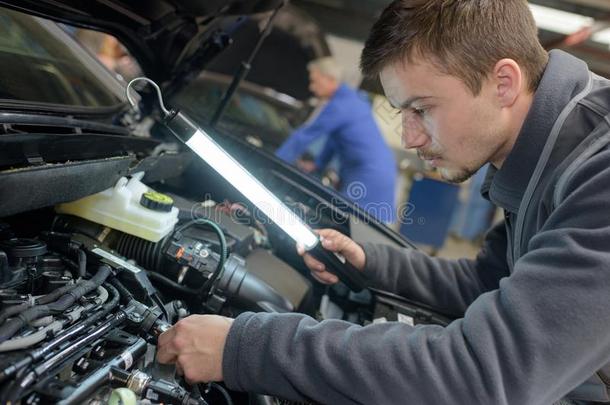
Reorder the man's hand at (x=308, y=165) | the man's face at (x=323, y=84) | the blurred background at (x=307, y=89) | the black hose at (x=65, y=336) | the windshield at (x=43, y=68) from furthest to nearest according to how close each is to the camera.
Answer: the man's hand at (x=308, y=165), the man's face at (x=323, y=84), the blurred background at (x=307, y=89), the windshield at (x=43, y=68), the black hose at (x=65, y=336)

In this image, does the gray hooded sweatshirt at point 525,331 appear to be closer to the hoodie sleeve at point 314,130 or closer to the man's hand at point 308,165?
the hoodie sleeve at point 314,130

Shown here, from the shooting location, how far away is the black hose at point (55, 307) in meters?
0.72

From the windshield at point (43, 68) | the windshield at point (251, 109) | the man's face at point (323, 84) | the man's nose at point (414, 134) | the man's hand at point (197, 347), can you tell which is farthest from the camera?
the man's face at point (323, 84)

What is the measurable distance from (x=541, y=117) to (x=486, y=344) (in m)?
0.52

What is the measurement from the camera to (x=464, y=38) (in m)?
0.97

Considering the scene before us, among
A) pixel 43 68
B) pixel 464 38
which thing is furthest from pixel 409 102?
pixel 43 68

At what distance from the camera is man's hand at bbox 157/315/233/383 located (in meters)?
0.84

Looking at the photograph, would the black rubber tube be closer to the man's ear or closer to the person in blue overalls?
the man's ear

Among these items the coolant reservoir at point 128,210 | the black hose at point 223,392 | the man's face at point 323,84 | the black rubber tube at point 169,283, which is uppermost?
the man's face at point 323,84

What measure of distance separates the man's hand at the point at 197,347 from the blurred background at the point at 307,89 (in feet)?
3.71

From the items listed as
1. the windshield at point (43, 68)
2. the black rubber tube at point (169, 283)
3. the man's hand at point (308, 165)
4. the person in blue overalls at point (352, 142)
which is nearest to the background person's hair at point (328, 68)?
the person in blue overalls at point (352, 142)

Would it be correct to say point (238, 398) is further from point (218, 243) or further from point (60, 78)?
point (60, 78)

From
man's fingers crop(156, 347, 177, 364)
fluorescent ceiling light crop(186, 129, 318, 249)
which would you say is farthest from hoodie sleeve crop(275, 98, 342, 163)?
man's fingers crop(156, 347, 177, 364)

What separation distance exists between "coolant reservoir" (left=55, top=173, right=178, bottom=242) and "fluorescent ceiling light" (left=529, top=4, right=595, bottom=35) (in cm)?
482
